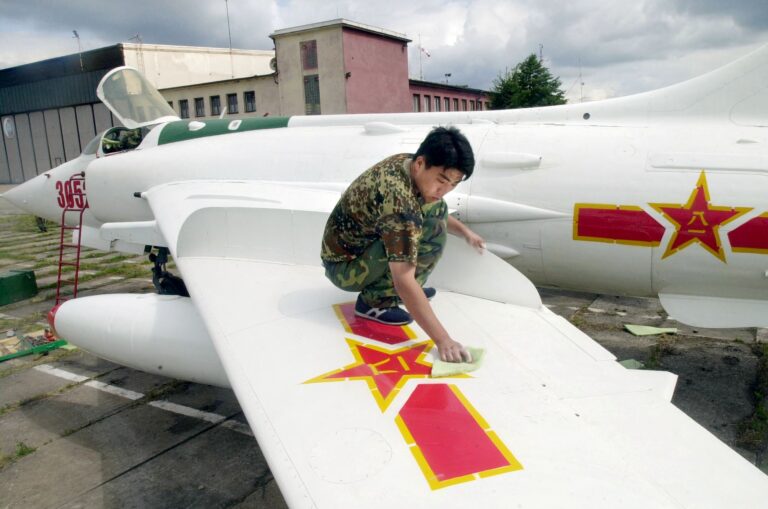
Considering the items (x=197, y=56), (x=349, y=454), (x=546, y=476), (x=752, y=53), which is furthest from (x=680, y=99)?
(x=197, y=56)

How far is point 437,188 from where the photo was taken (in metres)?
2.62

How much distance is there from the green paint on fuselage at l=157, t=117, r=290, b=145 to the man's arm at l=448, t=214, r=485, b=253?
3.03 metres

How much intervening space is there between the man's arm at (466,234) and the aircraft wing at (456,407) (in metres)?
0.07

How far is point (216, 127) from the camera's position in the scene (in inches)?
238

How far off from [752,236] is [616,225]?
0.82m

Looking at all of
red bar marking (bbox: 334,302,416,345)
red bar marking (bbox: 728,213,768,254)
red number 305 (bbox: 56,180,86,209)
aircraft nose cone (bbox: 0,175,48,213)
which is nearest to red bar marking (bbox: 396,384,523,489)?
red bar marking (bbox: 334,302,416,345)

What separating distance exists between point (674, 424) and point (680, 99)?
275 cm

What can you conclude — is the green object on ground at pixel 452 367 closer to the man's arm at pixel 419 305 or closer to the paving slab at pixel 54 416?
the man's arm at pixel 419 305

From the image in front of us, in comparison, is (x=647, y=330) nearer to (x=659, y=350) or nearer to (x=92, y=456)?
(x=659, y=350)

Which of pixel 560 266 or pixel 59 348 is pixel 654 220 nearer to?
pixel 560 266

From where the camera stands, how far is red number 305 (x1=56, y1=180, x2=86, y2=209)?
23.7 ft

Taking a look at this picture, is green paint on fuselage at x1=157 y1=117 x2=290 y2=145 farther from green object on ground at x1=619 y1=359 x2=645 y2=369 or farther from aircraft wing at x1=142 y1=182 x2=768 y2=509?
green object on ground at x1=619 y1=359 x2=645 y2=369

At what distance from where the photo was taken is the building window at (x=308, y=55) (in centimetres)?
2986

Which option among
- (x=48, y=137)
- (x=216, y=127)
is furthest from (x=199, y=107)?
(x=216, y=127)
